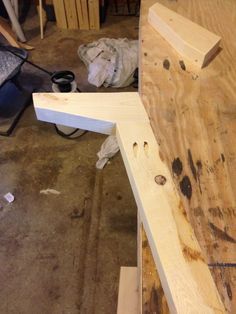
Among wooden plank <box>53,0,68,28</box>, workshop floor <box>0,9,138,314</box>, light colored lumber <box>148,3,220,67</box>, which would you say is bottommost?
workshop floor <box>0,9,138,314</box>

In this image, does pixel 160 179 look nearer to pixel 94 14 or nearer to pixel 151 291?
pixel 151 291

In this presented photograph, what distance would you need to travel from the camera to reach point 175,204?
0.49 metres

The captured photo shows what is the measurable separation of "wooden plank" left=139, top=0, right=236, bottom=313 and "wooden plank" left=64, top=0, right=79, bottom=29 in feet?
6.08

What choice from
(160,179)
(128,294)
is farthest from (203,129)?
(128,294)

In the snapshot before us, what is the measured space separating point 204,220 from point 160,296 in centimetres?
15

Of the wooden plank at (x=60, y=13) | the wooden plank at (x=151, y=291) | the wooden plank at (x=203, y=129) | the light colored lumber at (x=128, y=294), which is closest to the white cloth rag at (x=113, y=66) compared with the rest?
the wooden plank at (x=60, y=13)

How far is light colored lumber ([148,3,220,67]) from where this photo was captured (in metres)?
0.73

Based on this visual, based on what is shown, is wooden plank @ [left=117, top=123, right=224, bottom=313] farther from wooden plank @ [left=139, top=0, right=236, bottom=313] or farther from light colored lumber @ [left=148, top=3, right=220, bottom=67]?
light colored lumber @ [left=148, top=3, right=220, bottom=67]

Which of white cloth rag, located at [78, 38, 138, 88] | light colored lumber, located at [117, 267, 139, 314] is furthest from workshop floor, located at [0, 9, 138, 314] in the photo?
white cloth rag, located at [78, 38, 138, 88]

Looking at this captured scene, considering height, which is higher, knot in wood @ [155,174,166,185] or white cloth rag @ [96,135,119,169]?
knot in wood @ [155,174,166,185]

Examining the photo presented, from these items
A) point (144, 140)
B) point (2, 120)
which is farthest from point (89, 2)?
point (144, 140)

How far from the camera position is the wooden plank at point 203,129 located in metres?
0.47

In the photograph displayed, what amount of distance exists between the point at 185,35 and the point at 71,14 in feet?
6.72

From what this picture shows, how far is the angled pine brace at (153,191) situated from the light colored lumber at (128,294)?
23.1 inches
